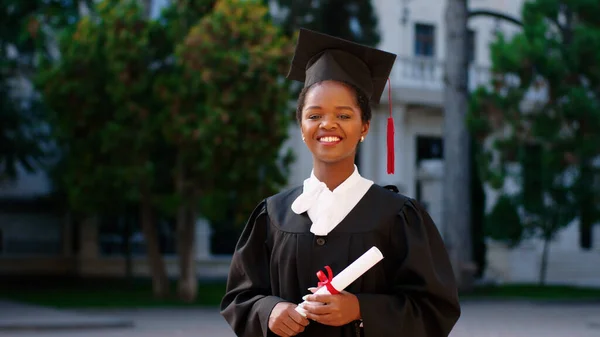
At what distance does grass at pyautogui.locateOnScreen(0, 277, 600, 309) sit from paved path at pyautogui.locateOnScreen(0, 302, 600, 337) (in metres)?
1.67

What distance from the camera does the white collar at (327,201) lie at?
3.30m

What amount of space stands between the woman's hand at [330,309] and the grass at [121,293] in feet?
53.0

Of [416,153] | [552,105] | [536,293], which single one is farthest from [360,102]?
[416,153]

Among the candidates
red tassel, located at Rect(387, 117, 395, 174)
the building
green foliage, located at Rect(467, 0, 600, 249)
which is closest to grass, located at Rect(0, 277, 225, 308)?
the building

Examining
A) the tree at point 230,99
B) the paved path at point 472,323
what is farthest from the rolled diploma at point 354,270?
the tree at point 230,99

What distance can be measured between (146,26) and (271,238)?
15748 mm

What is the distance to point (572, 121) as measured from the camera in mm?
22328

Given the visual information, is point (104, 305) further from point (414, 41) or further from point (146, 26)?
point (414, 41)

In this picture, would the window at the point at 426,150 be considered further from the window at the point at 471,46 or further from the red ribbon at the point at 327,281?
the red ribbon at the point at 327,281

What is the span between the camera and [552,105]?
2247 cm

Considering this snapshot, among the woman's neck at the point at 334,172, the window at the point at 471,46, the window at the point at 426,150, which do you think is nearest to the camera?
the woman's neck at the point at 334,172

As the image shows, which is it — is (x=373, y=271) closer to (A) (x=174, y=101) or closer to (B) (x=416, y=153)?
(A) (x=174, y=101)

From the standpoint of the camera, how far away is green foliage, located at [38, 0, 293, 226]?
17734mm

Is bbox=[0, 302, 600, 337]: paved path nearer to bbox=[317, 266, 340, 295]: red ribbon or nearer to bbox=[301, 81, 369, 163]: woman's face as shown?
bbox=[301, 81, 369, 163]: woman's face
